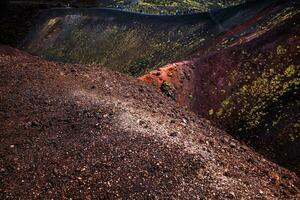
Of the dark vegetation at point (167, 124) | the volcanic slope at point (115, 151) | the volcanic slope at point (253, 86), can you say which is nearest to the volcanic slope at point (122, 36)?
the dark vegetation at point (167, 124)

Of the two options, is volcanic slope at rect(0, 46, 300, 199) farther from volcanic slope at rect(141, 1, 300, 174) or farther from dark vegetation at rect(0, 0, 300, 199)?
volcanic slope at rect(141, 1, 300, 174)

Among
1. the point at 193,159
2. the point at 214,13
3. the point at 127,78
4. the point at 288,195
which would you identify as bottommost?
the point at 288,195

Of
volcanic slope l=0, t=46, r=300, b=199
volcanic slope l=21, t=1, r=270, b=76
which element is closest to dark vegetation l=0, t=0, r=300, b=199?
volcanic slope l=0, t=46, r=300, b=199

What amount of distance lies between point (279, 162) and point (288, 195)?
3203 millimetres

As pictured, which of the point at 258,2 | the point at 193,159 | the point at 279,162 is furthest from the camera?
the point at 258,2

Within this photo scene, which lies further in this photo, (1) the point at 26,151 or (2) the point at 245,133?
(2) the point at 245,133

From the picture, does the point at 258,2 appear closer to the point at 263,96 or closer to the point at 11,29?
the point at 263,96

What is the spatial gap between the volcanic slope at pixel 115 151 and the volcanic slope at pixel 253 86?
157 centimetres

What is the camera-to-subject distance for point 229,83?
26.7 meters

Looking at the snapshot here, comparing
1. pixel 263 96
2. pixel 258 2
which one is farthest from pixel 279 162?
pixel 258 2

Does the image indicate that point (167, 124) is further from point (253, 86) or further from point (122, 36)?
point (122, 36)

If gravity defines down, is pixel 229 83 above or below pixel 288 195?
above

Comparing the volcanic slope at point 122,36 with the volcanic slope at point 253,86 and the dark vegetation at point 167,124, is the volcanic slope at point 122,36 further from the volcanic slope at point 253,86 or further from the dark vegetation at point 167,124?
the volcanic slope at point 253,86

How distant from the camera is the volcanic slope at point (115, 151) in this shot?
1736 cm
